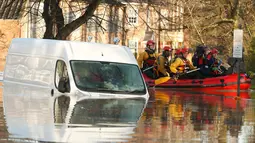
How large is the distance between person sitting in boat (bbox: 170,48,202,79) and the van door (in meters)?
13.3

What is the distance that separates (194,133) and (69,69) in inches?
255

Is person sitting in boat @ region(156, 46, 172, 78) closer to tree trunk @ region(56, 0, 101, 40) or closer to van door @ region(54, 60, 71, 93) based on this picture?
tree trunk @ region(56, 0, 101, 40)

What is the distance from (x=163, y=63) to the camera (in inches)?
1364

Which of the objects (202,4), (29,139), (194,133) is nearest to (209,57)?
(202,4)

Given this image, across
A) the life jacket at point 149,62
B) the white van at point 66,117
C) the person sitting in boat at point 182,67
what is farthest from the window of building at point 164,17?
the white van at point 66,117

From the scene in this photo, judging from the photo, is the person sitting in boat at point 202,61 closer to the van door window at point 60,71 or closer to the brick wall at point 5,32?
the van door window at point 60,71

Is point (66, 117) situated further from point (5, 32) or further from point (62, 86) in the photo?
point (5, 32)

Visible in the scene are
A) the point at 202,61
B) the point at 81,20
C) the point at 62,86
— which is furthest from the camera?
the point at 81,20

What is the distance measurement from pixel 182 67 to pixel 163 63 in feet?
2.54

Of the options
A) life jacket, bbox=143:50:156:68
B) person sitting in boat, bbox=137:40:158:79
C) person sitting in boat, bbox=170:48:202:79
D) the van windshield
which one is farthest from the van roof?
life jacket, bbox=143:50:156:68

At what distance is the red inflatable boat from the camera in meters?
33.4

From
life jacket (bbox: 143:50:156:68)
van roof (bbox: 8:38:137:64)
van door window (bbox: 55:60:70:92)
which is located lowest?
life jacket (bbox: 143:50:156:68)

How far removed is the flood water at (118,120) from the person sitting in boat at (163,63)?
10.7 meters

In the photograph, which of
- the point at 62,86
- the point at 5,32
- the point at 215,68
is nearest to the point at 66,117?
the point at 62,86
